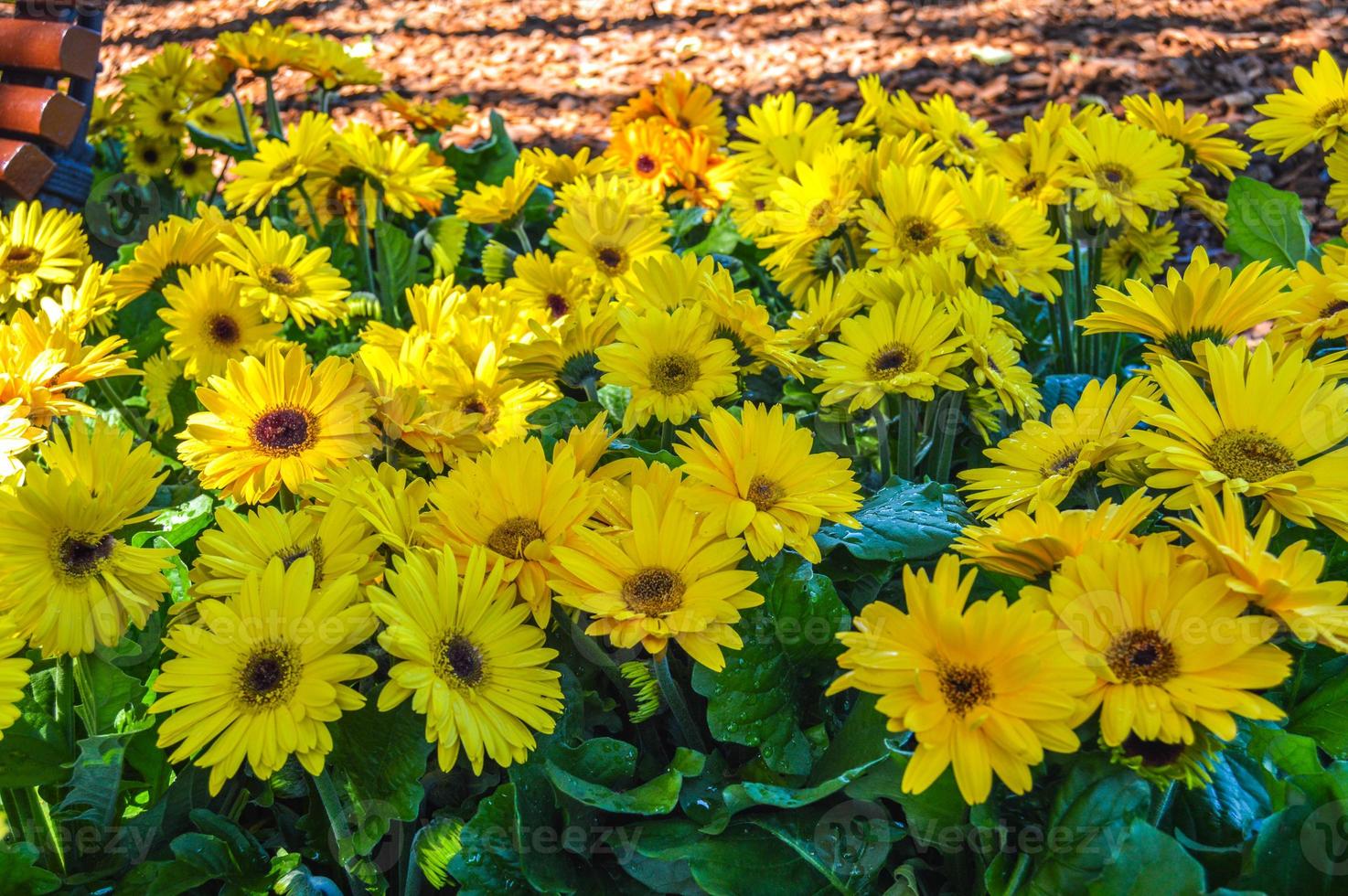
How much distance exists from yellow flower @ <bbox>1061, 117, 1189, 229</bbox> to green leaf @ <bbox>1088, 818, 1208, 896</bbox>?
130 centimetres

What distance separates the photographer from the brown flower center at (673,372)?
A: 1545 mm

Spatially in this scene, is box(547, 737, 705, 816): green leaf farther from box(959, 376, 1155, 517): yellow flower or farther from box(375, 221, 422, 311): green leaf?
box(375, 221, 422, 311): green leaf

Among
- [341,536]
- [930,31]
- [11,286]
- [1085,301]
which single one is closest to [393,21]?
[930,31]

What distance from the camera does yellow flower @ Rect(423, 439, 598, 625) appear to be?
1.27 m

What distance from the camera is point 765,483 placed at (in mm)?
1337

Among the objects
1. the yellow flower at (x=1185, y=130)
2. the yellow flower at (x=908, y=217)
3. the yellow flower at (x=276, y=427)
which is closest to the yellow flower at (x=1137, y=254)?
the yellow flower at (x=1185, y=130)

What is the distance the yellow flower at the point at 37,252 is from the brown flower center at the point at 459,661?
1.36 metres

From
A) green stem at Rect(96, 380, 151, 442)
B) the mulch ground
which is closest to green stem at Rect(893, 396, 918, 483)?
green stem at Rect(96, 380, 151, 442)

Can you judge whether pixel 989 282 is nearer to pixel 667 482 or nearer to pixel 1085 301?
pixel 1085 301

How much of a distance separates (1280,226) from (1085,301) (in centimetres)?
49

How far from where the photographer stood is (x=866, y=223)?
1940 millimetres

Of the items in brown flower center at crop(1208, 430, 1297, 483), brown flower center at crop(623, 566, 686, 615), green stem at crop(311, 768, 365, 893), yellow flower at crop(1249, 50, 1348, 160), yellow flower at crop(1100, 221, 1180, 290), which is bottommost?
green stem at crop(311, 768, 365, 893)

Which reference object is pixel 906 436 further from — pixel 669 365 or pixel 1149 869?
pixel 1149 869

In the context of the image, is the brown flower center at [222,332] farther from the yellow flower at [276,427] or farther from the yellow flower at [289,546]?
the yellow flower at [289,546]
